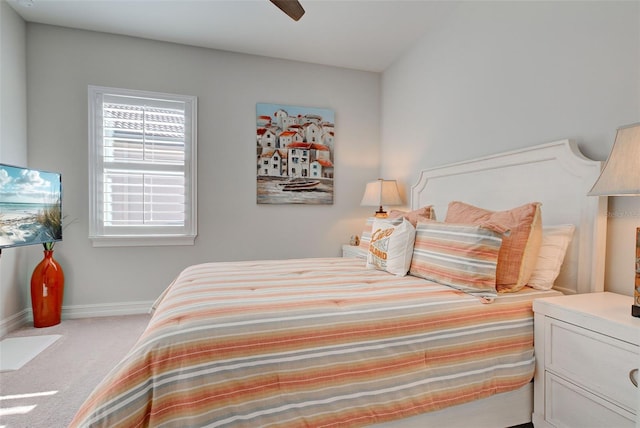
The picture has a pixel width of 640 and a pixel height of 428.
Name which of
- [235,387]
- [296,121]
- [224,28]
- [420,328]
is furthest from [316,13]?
[235,387]

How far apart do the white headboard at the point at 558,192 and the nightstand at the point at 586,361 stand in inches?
7.8

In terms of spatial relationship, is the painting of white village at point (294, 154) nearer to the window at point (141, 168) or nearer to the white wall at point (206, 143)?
the white wall at point (206, 143)

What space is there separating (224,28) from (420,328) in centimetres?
301

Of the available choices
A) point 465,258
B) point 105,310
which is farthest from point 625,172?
point 105,310

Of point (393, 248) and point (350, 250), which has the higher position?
point (393, 248)

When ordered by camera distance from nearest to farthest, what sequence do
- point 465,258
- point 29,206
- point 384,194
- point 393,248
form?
point 465,258, point 393,248, point 29,206, point 384,194

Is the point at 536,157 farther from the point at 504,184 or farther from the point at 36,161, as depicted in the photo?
the point at 36,161

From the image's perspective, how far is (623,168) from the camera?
120cm

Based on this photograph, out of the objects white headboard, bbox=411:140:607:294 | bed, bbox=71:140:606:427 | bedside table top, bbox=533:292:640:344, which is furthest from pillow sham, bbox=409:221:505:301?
white headboard, bbox=411:140:607:294

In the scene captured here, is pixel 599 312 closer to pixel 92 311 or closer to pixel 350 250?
pixel 350 250

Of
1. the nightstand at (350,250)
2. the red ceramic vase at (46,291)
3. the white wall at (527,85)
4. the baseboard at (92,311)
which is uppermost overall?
the white wall at (527,85)

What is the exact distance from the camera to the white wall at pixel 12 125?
2.57 m

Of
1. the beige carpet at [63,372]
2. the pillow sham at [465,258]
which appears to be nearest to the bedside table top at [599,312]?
the pillow sham at [465,258]

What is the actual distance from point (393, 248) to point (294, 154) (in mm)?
1953
